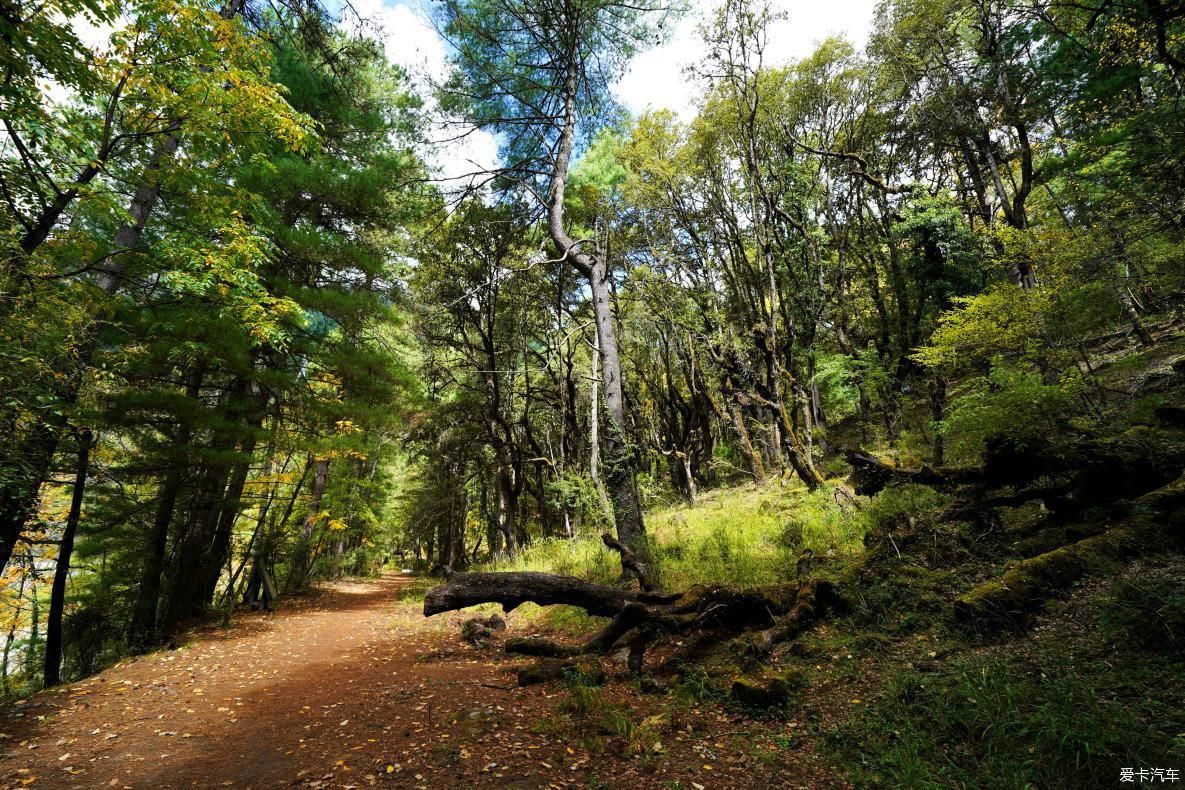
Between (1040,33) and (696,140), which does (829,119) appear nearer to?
(696,140)

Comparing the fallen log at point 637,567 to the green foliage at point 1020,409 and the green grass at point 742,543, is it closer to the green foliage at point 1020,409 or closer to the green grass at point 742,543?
the green grass at point 742,543

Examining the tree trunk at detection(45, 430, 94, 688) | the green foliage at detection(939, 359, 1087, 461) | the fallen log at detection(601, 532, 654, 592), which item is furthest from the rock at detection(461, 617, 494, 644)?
the green foliage at detection(939, 359, 1087, 461)

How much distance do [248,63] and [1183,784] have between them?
11.5 m

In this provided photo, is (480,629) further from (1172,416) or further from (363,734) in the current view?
(1172,416)

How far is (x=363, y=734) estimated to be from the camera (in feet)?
12.9

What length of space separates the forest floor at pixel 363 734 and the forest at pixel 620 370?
60mm

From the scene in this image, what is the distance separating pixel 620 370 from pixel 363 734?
26.5ft

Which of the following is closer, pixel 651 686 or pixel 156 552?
pixel 651 686

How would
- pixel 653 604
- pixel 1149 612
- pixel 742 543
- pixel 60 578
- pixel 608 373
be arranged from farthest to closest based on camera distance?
pixel 608 373 < pixel 742 543 < pixel 60 578 < pixel 653 604 < pixel 1149 612

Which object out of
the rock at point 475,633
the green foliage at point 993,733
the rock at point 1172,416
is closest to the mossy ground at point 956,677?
the green foliage at point 993,733

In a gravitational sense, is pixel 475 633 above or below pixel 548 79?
below

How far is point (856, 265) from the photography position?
18703 mm

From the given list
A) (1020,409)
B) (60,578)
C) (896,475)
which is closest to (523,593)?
(896,475)

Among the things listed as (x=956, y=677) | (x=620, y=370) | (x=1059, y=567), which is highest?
(x=620, y=370)
